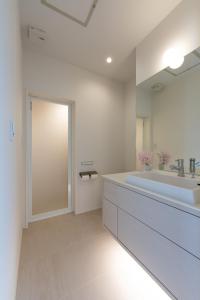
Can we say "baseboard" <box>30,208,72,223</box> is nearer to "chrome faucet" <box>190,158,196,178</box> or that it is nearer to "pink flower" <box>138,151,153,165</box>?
"pink flower" <box>138,151,153,165</box>

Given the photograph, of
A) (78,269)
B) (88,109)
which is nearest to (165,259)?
(78,269)

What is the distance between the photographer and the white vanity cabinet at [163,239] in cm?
82

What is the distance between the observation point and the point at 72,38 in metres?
1.92

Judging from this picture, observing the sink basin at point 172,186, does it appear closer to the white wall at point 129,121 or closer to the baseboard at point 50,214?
the white wall at point 129,121

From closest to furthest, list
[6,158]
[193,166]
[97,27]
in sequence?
[6,158]
[193,166]
[97,27]

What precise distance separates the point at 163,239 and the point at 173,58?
1.74 meters

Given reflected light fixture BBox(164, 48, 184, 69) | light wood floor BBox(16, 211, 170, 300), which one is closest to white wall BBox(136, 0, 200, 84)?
reflected light fixture BBox(164, 48, 184, 69)

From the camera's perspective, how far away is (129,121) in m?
2.93

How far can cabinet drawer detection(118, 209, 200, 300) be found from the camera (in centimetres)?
83

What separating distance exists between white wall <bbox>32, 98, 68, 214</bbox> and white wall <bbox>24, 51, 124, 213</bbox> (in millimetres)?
490

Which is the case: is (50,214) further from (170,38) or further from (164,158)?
(170,38)

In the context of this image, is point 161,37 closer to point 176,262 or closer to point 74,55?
point 74,55

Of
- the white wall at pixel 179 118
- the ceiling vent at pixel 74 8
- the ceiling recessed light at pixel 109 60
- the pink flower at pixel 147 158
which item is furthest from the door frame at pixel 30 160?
the white wall at pixel 179 118

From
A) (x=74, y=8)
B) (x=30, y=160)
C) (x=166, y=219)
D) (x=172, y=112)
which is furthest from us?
(x=30, y=160)
